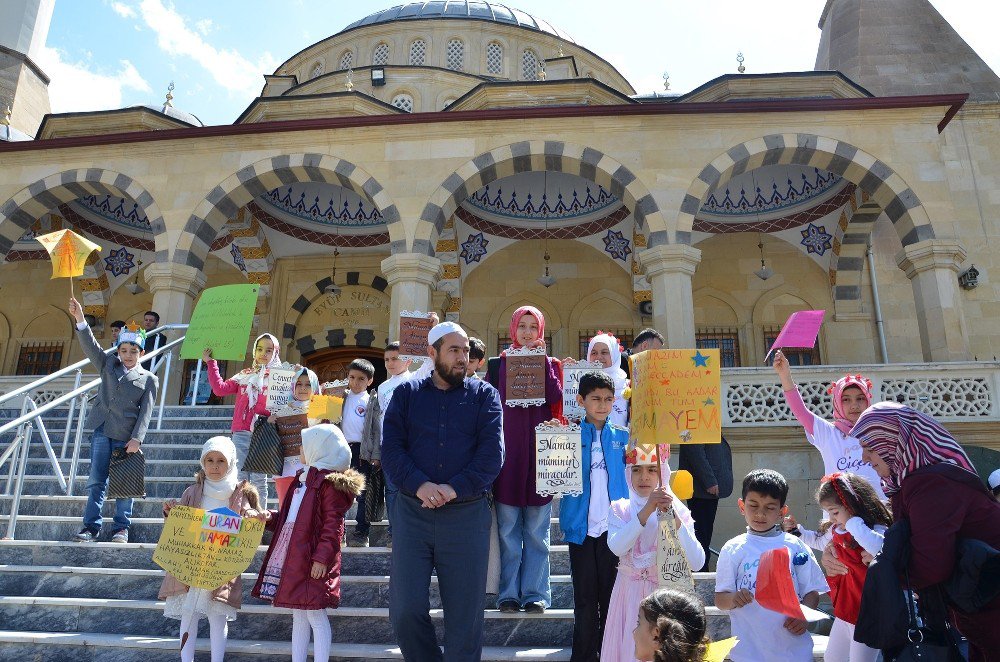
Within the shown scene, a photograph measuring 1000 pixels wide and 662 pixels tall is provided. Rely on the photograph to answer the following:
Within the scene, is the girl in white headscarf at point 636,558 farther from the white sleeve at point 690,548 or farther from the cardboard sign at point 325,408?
the cardboard sign at point 325,408

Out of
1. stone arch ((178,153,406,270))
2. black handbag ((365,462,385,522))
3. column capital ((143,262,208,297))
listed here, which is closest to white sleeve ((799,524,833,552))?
black handbag ((365,462,385,522))

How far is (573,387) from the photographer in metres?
4.49

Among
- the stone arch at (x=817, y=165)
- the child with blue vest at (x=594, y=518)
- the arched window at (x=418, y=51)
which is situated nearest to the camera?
the child with blue vest at (x=594, y=518)

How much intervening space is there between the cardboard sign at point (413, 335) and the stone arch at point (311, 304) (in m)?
7.92

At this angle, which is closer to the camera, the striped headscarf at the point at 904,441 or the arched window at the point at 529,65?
the striped headscarf at the point at 904,441

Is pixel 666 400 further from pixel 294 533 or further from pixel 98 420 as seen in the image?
pixel 98 420

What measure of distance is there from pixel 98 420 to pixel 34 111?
59.3ft

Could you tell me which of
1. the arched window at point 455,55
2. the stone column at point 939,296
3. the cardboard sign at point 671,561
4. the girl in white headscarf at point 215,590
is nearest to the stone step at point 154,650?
the girl in white headscarf at point 215,590

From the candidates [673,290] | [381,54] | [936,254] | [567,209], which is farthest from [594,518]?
[381,54]

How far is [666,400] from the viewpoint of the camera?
333 centimetres

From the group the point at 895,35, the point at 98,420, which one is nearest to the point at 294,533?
the point at 98,420

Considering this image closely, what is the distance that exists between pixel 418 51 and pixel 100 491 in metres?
16.6

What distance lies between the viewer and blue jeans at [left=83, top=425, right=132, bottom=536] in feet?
16.7

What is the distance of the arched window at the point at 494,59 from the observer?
18.9m
